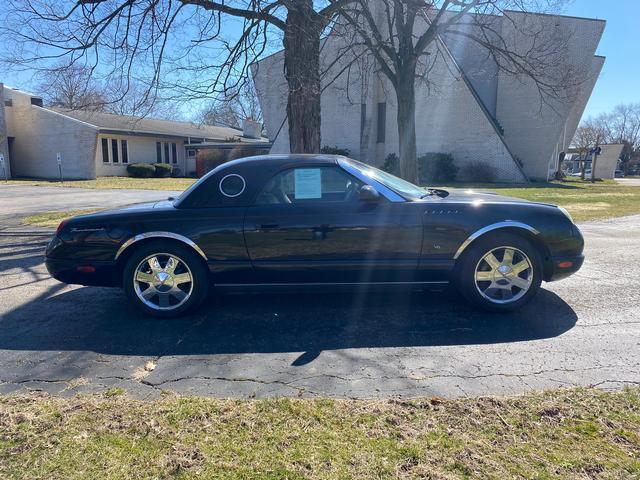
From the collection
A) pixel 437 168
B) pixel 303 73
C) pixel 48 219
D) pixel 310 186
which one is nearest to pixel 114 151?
pixel 437 168

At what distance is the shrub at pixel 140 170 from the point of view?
106ft

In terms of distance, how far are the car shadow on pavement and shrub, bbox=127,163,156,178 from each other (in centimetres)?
2973

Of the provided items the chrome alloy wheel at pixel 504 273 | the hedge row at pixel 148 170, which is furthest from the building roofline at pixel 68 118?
the chrome alloy wheel at pixel 504 273

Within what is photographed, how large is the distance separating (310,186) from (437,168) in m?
25.7

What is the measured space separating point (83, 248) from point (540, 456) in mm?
4160

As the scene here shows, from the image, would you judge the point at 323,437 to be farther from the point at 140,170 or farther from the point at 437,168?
the point at 140,170

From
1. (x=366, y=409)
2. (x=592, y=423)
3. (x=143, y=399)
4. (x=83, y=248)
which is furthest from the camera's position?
(x=83, y=248)

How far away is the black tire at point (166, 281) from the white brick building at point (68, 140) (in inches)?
1103

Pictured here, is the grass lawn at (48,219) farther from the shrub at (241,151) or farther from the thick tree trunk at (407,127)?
the shrub at (241,151)

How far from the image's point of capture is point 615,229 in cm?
984

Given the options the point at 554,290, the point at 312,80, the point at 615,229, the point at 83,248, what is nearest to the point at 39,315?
the point at 83,248

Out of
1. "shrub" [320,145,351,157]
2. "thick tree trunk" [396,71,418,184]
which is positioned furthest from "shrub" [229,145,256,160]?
"thick tree trunk" [396,71,418,184]

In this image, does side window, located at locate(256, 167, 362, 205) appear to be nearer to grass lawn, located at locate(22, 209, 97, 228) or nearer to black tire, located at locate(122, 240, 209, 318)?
black tire, located at locate(122, 240, 209, 318)

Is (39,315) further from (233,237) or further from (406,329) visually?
(406,329)
